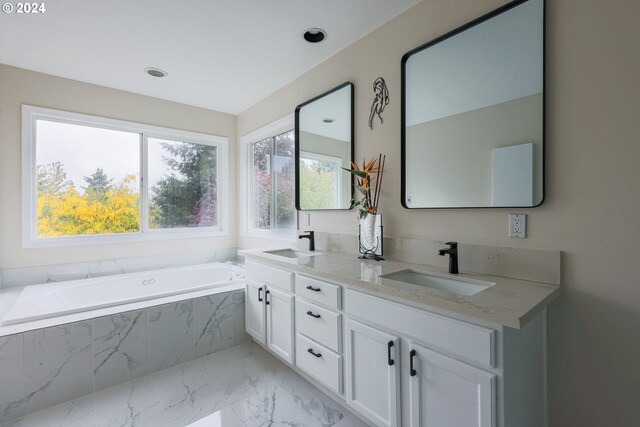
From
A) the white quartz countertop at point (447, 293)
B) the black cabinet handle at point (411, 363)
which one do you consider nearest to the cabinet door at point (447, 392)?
the black cabinet handle at point (411, 363)

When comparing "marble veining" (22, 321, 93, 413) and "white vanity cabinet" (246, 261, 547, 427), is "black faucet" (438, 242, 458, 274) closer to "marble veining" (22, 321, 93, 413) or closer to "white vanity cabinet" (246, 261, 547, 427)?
"white vanity cabinet" (246, 261, 547, 427)

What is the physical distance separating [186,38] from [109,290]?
7.82ft

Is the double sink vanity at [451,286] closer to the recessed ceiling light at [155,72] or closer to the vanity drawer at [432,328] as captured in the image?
the vanity drawer at [432,328]

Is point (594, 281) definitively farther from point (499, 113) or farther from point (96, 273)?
point (96, 273)

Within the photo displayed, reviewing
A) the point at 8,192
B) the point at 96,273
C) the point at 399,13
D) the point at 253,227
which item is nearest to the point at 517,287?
the point at 399,13

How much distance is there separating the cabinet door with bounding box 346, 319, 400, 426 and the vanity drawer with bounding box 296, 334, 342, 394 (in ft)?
0.29

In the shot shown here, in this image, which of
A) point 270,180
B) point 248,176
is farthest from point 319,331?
point 248,176

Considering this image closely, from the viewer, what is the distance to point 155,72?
2764 millimetres

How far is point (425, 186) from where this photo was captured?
6.00ft

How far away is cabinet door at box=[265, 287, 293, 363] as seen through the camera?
2074 millimetres

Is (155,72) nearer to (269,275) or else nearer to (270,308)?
(269,275)

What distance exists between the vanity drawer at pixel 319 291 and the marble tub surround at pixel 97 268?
2149 millimetres

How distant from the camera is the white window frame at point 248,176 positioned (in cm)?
311

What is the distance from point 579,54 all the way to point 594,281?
955mm
